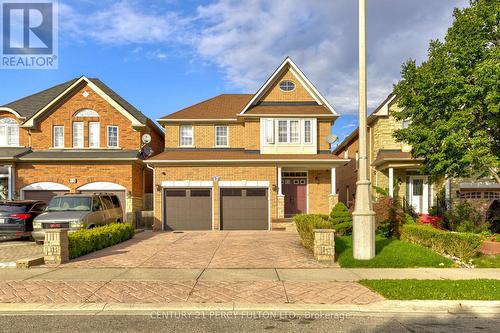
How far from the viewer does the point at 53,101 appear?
23641 mm

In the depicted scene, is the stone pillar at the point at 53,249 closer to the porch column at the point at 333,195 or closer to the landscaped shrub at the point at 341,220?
the landscaped shrub at the point at 341,220

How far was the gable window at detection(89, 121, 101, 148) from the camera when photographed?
942 inches

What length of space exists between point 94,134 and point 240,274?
18175mm

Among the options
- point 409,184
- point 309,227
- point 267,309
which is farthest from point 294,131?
point 267,309

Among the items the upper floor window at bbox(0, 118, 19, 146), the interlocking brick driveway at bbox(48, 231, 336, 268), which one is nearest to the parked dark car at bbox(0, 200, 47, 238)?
the interlocking brick driveway at bbox(48, 231, 336, 268)

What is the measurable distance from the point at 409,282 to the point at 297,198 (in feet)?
48.9

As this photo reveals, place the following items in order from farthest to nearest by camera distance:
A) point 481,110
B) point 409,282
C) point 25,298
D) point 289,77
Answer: point 289,77 → point 481,110 → point 409,282 → point 25,298

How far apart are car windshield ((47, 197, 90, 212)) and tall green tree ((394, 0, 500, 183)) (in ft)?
42.3

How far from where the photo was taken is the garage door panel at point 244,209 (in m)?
21.9

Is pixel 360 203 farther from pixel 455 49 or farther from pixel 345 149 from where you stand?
pixel 345 149

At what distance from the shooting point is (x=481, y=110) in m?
13.1

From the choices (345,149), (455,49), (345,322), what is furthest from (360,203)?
(345,149)

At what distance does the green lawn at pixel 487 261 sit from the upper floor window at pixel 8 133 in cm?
2568

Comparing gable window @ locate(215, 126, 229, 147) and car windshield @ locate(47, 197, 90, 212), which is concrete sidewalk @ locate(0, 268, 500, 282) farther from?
gable window @ locate(215, 126, 229, 147)
